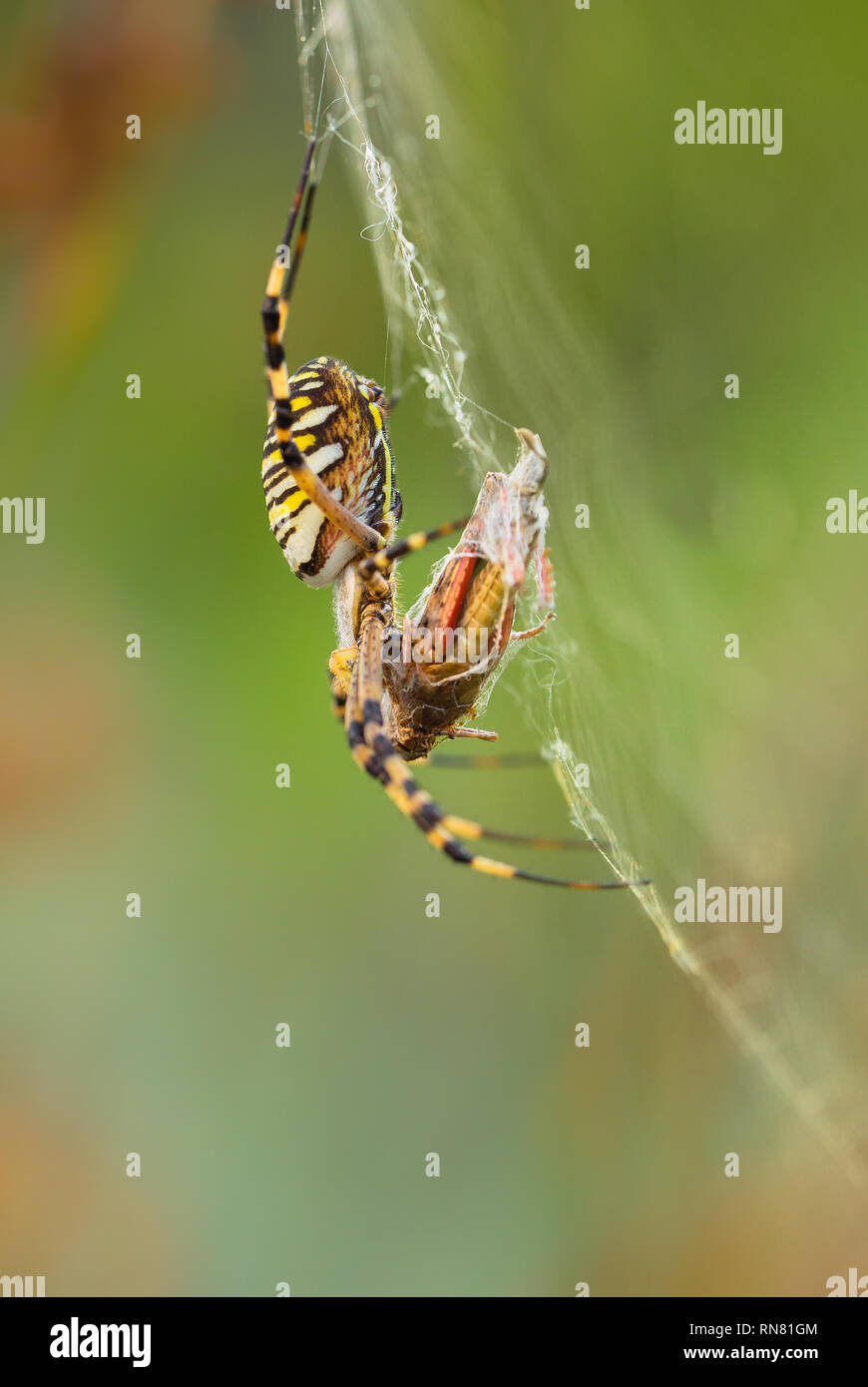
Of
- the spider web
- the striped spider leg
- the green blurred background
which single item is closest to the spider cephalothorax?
the striped spider leg

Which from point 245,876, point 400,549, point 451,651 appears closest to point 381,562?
point 400,549

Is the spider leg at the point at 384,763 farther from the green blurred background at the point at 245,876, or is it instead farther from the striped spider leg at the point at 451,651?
the green blurred background at the point at 245,876

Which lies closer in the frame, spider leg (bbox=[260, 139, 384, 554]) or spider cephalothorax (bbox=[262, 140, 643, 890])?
spider cephalothorax (bbox=[262, 140, 643, 890])

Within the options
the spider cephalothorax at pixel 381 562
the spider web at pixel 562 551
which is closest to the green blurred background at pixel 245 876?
the spider web at pixel 562 551

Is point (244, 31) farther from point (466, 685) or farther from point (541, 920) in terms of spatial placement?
point (541, 920)

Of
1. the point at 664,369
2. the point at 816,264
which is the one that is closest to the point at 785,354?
the point at 816,264

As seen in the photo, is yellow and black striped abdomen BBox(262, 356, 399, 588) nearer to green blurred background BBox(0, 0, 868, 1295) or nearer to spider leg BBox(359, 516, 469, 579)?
spider leg BBox(359, 516, 469, 579)

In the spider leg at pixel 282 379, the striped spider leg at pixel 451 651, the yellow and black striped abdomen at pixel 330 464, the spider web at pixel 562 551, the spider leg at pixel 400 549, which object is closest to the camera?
the spider web at pixel 562 551

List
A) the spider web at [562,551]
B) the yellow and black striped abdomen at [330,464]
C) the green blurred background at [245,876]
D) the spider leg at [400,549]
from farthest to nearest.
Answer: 1. the green blurred background at [245,876]
2. the yellow and black striped abdomen at [330,464]
3. the spider leg at [400,549]
4. the spider web at [562,551]
